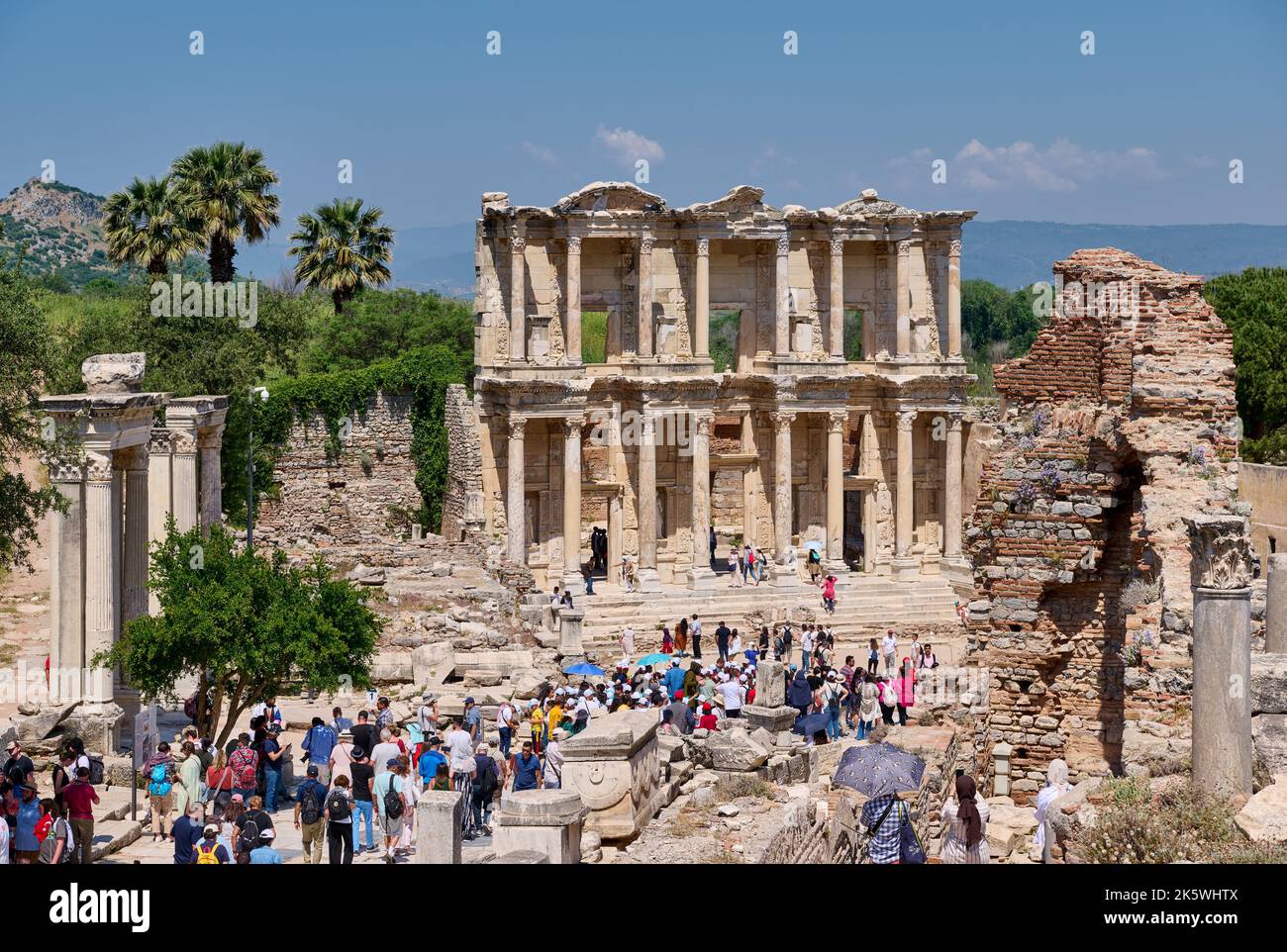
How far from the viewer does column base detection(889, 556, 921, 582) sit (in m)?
48.6

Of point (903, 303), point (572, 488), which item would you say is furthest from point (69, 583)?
point (903, 303)

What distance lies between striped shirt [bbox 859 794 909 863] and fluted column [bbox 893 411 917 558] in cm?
3309

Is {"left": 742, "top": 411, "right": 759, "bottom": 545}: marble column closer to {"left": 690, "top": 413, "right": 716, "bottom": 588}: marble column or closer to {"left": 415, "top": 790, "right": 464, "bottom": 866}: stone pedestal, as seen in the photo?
{"left": 690, "top": 413, "right": 716, "bottom": 588}: marble column

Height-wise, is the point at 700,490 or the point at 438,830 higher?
the point at 700,490

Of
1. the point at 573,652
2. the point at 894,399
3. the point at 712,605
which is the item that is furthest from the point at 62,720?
the point at 894,399

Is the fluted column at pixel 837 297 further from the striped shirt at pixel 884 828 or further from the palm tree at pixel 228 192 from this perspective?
the striped shirt at pixel 884 828

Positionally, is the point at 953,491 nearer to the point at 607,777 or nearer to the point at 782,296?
the point at 782,296

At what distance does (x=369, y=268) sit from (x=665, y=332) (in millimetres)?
16639

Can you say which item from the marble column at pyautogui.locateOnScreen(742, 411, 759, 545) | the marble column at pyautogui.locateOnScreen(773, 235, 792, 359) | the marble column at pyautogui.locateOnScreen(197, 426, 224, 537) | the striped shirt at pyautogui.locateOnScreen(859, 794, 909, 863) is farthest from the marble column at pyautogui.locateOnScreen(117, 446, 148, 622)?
the marble column at pyautogui.locateOnScreen(742, 411, 759, 545)

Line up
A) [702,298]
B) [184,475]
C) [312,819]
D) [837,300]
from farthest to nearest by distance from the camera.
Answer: [837,300] < [702,298] < [184,475] < [312,819]

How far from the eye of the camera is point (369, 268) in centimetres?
5950

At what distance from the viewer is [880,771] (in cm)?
1830

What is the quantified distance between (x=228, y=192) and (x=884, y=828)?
38821 mm
